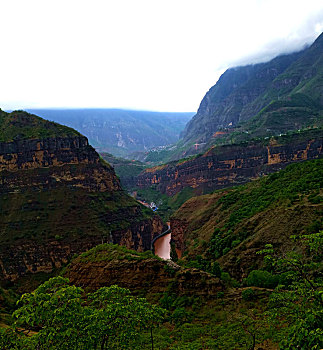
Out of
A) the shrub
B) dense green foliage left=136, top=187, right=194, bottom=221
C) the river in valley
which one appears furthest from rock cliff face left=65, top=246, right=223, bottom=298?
dense green foliage left=136, top=187, right=194, bottom=221

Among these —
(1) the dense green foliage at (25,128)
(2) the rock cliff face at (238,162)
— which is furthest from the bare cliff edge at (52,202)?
(2) the rock cliff face at (238,162)

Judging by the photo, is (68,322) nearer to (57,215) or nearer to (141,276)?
(141,276)

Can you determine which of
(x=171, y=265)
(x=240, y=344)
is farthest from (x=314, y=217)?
(x=240, y=344)

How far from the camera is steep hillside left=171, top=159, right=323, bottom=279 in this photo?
34656 millimetres

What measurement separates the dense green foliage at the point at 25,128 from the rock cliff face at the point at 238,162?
210 ft

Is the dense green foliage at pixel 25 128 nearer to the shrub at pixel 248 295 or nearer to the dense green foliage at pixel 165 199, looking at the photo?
the dense green foliage at pixel 165 199

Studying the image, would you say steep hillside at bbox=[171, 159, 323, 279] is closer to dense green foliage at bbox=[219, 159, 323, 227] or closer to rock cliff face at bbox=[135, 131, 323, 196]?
dense green foliage at bbox=[219, 159, 323, 227]

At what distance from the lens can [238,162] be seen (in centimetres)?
11706

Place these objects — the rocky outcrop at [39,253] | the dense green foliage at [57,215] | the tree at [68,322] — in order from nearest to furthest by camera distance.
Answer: the tree at [68,322], the rocky outcrop at [39,253], the dense green foliage at [57,215]

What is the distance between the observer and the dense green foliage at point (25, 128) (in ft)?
231

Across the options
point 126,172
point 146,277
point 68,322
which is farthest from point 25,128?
point 126,172

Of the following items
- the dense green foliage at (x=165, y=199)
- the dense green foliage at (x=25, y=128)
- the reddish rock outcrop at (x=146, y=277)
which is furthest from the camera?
the dense green foliage at (x=165, y=199)

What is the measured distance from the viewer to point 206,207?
223 feet

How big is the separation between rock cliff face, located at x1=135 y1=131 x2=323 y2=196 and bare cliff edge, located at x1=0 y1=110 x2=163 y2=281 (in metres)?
48.3
